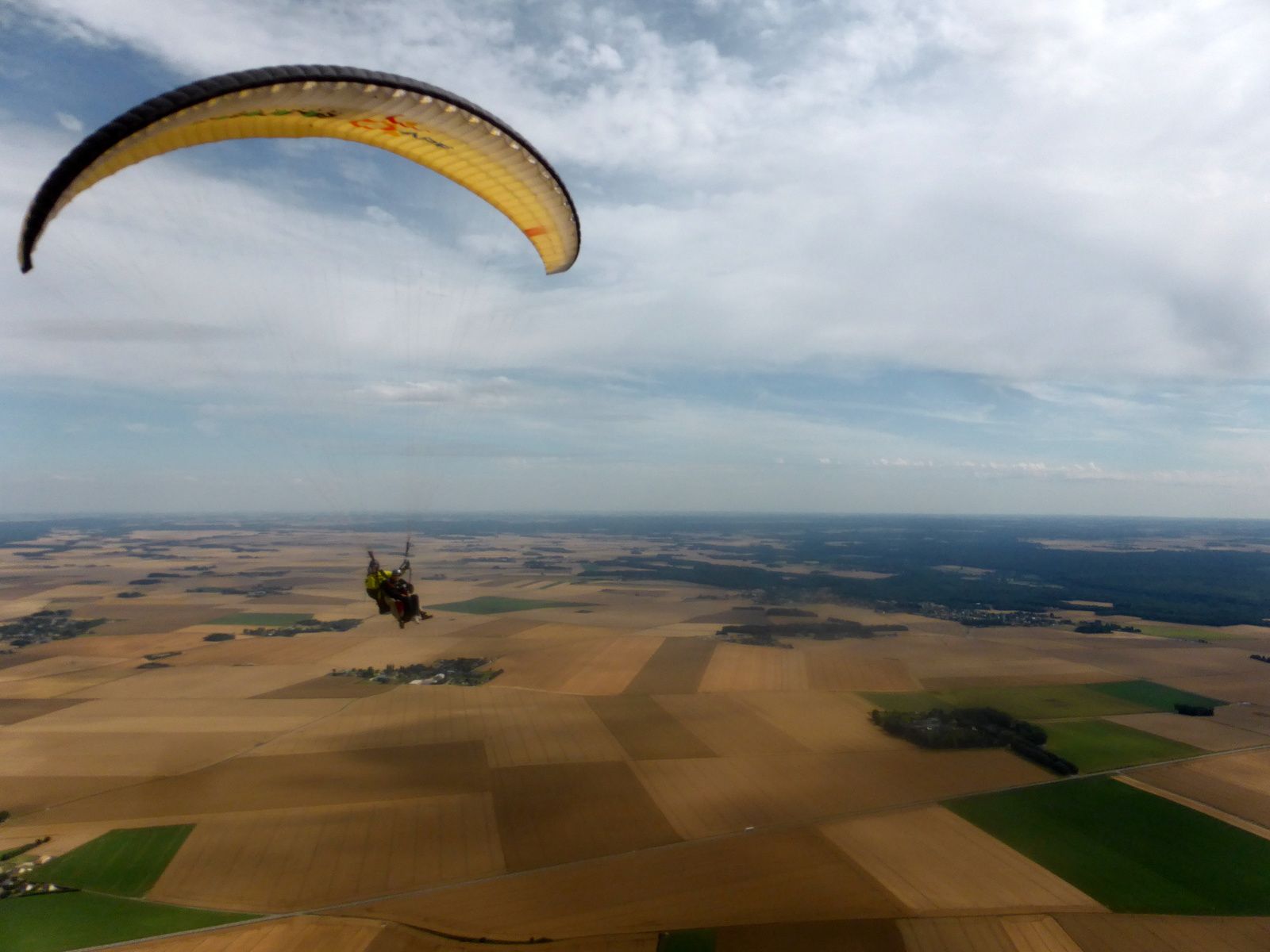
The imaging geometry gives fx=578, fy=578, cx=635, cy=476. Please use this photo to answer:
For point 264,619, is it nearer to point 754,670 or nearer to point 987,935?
point 754,670

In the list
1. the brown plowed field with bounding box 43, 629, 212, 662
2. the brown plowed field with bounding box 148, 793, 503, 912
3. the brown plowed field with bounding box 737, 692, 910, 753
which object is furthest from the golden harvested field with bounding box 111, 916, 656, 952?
the brown plowed field with bounding box 43, 629, 212, 662

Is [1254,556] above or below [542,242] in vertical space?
below

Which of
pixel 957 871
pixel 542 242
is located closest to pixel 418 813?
pixel 957 871

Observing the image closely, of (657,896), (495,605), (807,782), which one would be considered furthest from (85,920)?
(495,605)

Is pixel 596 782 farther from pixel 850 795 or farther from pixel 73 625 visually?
pixel 73 625

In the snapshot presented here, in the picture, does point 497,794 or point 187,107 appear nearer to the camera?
point 187,107

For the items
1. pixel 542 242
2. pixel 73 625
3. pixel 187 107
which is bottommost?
pixel 73 625

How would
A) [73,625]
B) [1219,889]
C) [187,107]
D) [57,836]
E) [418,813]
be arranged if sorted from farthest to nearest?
1. [73,625]
2. [418,813]
3. [57,836]
4. [1219,889]
5. [187,107]
